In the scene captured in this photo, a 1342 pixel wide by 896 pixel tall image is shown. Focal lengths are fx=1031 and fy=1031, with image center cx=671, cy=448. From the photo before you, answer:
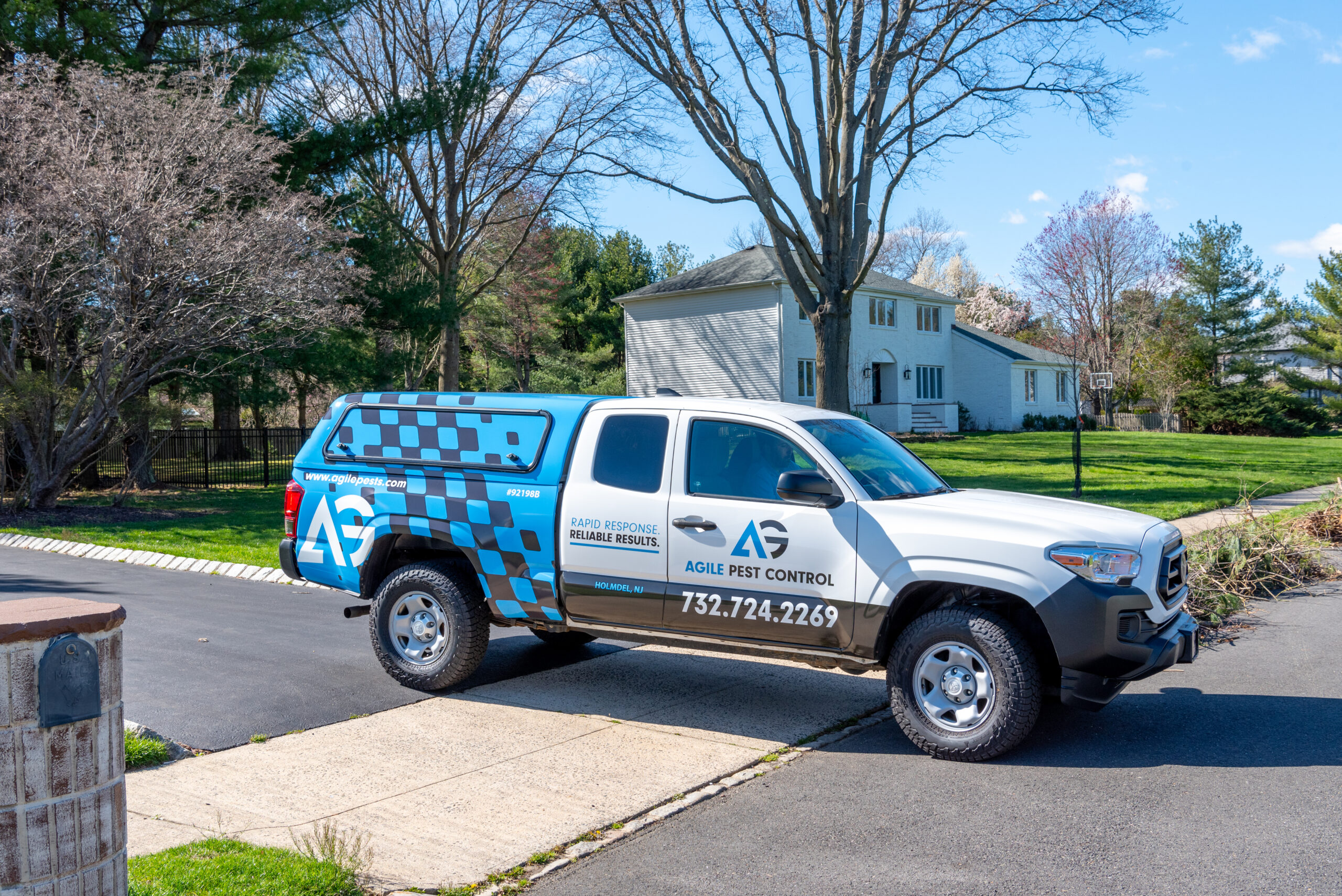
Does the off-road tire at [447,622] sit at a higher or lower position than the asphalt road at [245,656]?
higher

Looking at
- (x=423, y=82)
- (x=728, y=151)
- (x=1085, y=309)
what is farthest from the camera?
(x=1085, y=309)

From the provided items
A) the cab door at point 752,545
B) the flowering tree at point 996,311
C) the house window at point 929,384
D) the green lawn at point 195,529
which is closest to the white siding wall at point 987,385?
the house window at point 929,384

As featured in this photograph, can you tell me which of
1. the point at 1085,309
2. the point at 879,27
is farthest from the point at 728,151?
the point at 1085,309

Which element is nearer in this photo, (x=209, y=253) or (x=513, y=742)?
(x=513, y=742)

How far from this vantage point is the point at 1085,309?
49.3m

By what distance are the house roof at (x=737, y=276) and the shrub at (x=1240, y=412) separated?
52.0 ft

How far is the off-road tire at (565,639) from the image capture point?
8211 millimetres

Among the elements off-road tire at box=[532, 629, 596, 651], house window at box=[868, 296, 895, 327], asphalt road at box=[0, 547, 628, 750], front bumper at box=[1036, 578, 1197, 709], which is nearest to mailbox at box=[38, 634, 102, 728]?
asphalt road at box=[0, 547, 628, 750]

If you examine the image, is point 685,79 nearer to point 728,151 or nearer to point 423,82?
point 728,151

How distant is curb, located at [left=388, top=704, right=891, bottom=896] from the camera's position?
4.06 meters

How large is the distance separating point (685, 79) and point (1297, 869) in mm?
18270

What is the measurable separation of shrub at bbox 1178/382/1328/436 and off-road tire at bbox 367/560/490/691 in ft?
150

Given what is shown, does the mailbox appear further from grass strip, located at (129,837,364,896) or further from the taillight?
the taillight

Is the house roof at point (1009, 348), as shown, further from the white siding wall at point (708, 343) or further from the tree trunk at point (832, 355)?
the tree trunk at point (832, 355)
